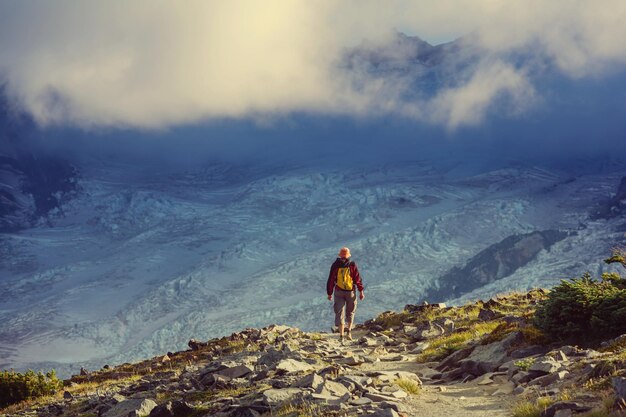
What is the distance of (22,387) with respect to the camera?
20.1 metres

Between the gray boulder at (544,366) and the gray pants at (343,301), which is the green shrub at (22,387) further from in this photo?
the gray boulder at (544,366)

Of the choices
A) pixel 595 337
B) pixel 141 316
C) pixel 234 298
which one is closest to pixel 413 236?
pixel 234 298

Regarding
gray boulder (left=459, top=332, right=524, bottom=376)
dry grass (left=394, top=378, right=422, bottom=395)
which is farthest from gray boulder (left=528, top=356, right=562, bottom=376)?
dry grass (left=394, top=378, right=422, bottom=395)

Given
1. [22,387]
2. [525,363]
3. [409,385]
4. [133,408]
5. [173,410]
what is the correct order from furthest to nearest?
[22,387] → [133,408] → [173,410] → [525,363] → [409,385]

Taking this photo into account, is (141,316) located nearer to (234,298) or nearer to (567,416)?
(234,298)

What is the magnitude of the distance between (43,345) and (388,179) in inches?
3538

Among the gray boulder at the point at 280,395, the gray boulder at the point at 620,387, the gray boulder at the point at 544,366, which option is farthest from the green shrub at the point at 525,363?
the gray boulder at the point at 280,395

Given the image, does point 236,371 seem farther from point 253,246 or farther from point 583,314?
point 253,246

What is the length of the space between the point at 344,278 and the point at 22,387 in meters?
11.0

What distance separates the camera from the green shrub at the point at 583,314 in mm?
11234

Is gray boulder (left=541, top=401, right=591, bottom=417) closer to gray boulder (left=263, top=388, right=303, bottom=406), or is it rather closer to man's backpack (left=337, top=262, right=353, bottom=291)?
gray boulder (left=263, top=388, right=303, bottom=406)

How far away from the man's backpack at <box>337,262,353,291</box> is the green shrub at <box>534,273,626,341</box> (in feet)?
19.7

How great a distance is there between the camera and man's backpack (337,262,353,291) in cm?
1697

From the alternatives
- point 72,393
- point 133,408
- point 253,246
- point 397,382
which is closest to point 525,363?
point 397,382
